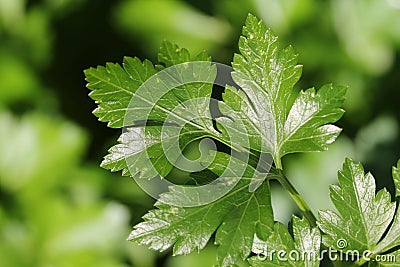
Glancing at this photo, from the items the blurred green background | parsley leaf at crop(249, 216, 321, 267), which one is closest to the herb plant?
parsley leaf at crop(249, 216, 321, 267)

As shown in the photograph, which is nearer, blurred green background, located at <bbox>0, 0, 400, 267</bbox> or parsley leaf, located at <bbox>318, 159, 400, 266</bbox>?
parsley leaf, located at <bbox>318, 159, 400, 266</bbox>

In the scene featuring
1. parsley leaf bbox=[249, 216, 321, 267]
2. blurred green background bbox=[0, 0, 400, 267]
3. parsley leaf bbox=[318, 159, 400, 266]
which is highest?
blurred green background bbox=[0, 0, 400, 267]

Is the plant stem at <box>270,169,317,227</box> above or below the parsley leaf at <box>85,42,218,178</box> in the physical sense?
below

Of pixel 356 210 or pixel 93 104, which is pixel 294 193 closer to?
pixel 356 210

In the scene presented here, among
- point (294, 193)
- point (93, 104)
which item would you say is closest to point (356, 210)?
point (294, 193)

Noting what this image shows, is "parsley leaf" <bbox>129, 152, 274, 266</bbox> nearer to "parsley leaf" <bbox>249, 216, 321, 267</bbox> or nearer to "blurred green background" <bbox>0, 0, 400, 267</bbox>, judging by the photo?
"parsley leaf" <bbox>249, 216, 321, 267</bbox>

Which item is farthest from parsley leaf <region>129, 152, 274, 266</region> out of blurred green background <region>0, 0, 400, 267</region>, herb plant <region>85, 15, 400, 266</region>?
blurred green background <region>0, 0, 400, 267</region>

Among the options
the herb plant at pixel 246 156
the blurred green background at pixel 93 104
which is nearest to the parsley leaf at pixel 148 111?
the herb plant at pixel 246 156
